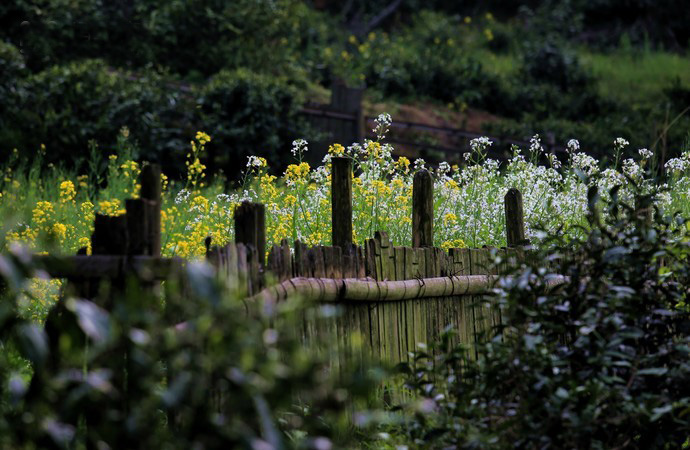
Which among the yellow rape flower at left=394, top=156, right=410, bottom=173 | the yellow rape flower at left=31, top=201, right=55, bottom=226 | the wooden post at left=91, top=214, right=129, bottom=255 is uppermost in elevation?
the yellow rape flower at left=394, top=156, right=410, bottom=173

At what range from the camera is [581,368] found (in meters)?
3.38

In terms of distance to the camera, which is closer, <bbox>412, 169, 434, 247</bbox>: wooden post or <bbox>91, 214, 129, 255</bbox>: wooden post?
<bbox>91, 214, 129, 255</bbox>: wooden post

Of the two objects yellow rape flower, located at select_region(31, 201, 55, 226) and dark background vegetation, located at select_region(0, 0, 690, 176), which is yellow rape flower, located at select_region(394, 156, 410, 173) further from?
dark background vegetation, located at select_region(0, 0, 690, 176)

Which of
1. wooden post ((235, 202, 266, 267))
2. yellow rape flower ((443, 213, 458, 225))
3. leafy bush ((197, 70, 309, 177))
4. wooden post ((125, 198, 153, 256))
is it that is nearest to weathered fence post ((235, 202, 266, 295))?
wooden post ((235, 202, 266, 267))

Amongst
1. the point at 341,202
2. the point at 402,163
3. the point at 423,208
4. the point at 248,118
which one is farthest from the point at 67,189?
the point at 248,118

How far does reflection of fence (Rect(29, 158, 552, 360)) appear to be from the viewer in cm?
318

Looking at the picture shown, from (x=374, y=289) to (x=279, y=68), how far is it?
1051cm

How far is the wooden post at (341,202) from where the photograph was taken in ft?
15.2

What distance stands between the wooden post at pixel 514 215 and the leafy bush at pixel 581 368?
153 centimetres

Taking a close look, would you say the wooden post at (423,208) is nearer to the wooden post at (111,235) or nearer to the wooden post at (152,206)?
the wooden post at (152,206)

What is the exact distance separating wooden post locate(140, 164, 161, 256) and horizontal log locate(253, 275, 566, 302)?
0.52m

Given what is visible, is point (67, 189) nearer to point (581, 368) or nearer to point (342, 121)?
point (581, 368)

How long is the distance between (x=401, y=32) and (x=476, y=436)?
1791 cm

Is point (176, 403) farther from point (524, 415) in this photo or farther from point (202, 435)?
point (524, 415)
